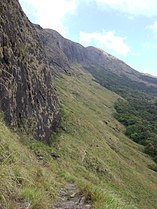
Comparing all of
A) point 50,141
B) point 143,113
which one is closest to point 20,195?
point 50,141

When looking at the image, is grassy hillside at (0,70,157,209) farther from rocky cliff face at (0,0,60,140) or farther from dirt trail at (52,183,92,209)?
rocky cliff face at (0,0,60,140)

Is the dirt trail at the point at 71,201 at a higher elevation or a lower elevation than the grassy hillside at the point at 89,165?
higher

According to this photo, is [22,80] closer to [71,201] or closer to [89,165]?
[89,165]

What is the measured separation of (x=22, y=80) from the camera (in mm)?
41375

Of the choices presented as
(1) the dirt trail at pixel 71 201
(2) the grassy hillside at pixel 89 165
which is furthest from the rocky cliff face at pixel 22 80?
(1) the dirt trail at pixel 71 201

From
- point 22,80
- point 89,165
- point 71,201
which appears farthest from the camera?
point 89,165

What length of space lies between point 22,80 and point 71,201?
105 ft

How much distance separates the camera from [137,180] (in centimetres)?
5972

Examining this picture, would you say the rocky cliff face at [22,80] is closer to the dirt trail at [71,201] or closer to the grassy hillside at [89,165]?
the grassy hillside at [89,165]

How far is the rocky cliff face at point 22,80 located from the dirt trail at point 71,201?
1807 centimetres

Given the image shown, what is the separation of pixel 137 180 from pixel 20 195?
53.2 m

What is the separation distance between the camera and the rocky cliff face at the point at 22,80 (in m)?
35.3

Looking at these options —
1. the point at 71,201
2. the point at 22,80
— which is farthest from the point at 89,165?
the point at 71,201

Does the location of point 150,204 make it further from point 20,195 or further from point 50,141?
point 20,195
